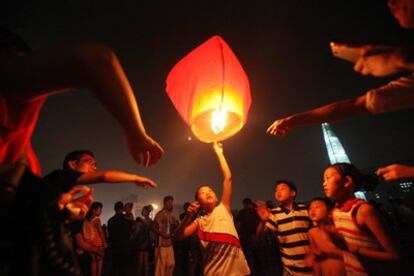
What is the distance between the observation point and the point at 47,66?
2.54 ft

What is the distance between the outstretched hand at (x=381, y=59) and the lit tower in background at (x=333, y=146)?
270 feet

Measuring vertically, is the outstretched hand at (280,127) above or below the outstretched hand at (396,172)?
above

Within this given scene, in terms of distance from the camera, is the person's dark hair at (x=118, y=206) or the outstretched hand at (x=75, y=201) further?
the person's dark hair at (x=118, y=206)

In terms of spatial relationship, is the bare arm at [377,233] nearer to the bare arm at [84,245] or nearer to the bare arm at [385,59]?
the bare arm at [385,59]

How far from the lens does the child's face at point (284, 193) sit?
404 centimetres

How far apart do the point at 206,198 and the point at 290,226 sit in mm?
1401

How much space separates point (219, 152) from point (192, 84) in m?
1.55

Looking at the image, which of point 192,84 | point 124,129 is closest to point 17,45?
point 124,129

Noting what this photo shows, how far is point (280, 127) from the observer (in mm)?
2342

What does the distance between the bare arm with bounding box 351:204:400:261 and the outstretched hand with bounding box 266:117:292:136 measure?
3.77 feet

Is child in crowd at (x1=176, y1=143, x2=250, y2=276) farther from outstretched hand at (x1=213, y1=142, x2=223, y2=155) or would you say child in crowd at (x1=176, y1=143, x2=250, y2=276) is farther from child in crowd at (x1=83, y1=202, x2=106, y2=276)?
child in crowd at (x1=83, y1=202, x2=106, y2=276)

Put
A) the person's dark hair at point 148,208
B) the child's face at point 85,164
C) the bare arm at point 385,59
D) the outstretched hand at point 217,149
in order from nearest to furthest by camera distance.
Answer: the bare arm at point 385,59
the child's face at point 85,164
the outstretched hand at point 217,149
the person's dark hair at point 148,208

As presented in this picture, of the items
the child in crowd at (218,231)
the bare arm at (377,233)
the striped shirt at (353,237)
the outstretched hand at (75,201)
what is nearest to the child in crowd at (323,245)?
the striped shirt at (353,237)

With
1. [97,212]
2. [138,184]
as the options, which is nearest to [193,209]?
[138,184]
